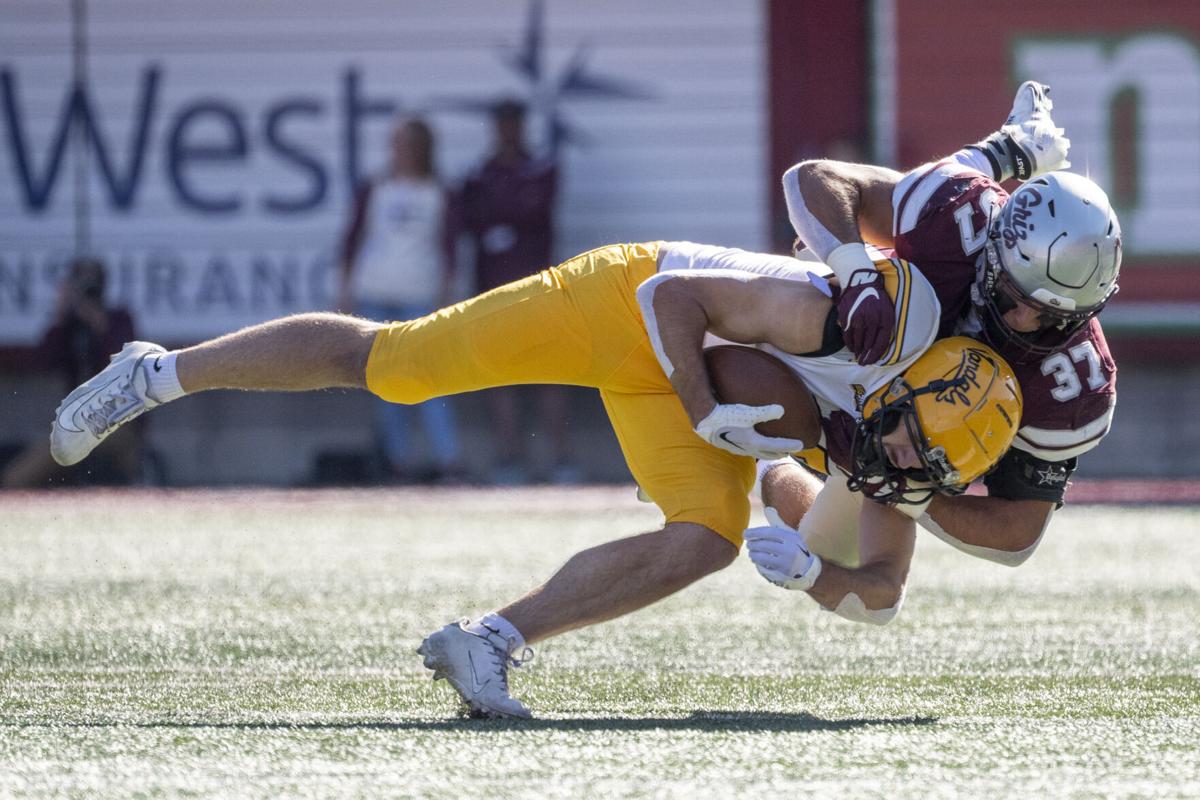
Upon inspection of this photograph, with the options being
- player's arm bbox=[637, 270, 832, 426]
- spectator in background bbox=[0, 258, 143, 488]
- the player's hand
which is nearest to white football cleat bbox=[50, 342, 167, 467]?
player's arm bbox=[637, 270, 832, 426]

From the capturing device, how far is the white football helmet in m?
3.59

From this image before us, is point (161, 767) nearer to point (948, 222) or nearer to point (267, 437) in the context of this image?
point (948, 222)

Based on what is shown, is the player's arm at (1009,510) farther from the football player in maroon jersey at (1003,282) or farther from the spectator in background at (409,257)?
the spectator in background at (409,257)

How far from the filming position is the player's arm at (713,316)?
147 inches

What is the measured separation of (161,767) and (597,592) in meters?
1.01

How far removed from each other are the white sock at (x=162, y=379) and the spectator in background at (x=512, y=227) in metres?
5.18

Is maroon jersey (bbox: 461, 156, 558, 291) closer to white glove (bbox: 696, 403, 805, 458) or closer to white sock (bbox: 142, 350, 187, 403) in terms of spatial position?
white sock (bbox: 142, 350, 187, 403)

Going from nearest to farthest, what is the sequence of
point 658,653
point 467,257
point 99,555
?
point 658,653
point 99,555
point 467,257

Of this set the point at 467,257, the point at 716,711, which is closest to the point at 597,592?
the point at 716,711

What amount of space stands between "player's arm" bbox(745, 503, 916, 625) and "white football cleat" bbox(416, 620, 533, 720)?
530 millimetres

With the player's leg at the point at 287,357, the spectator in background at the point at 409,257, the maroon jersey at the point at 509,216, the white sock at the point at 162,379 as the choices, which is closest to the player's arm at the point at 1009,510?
the player's leg at the point at 287,357

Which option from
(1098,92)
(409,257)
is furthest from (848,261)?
(1098,92)

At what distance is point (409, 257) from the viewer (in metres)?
9.18

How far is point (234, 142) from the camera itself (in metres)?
10.0
